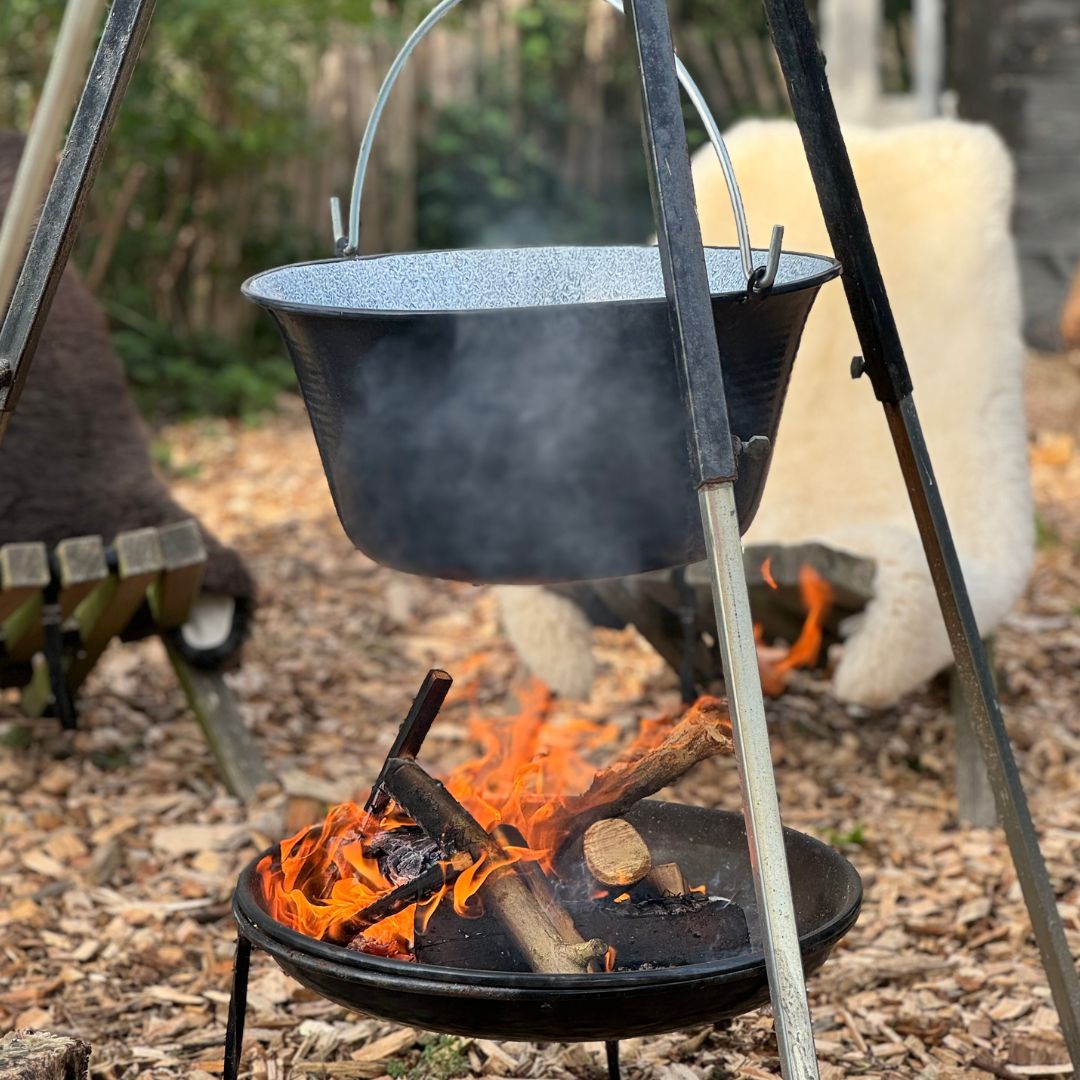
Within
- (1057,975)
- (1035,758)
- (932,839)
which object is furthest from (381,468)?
(1035,758)

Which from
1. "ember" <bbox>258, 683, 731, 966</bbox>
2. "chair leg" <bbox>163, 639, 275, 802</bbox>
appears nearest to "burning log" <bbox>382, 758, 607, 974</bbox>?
"ember" <bbox>258, 683, 731, 966</bbox>

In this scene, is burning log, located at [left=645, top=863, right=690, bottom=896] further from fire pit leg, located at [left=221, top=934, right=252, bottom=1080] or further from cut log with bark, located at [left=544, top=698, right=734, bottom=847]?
fire pit leg, located at [left=221, top=934, right=252, bottom=1080]

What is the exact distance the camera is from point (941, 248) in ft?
12.5

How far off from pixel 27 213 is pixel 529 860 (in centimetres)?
95

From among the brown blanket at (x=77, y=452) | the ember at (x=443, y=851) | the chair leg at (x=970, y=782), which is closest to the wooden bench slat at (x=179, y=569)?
the brown blanket at (x=77, y=452)

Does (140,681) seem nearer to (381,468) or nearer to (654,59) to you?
(381,468)

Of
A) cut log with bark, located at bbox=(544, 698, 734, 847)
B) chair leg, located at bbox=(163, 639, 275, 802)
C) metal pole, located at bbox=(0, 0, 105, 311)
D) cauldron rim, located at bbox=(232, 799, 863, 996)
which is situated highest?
metal pole, located at bbox=(0, 0, 105, 311)

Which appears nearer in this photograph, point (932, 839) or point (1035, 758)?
point (932, 839)

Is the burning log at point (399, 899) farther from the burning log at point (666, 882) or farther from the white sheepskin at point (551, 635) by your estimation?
the white sheepskin at point (551, 635)

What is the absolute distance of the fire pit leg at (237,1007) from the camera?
5.83ft

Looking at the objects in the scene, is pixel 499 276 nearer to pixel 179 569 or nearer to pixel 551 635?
pixel 179 569

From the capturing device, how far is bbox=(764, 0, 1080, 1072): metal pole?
1.86 meters

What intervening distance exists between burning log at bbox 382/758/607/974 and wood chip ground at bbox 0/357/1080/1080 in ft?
1.71

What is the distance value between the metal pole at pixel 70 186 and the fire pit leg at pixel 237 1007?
692 mm
